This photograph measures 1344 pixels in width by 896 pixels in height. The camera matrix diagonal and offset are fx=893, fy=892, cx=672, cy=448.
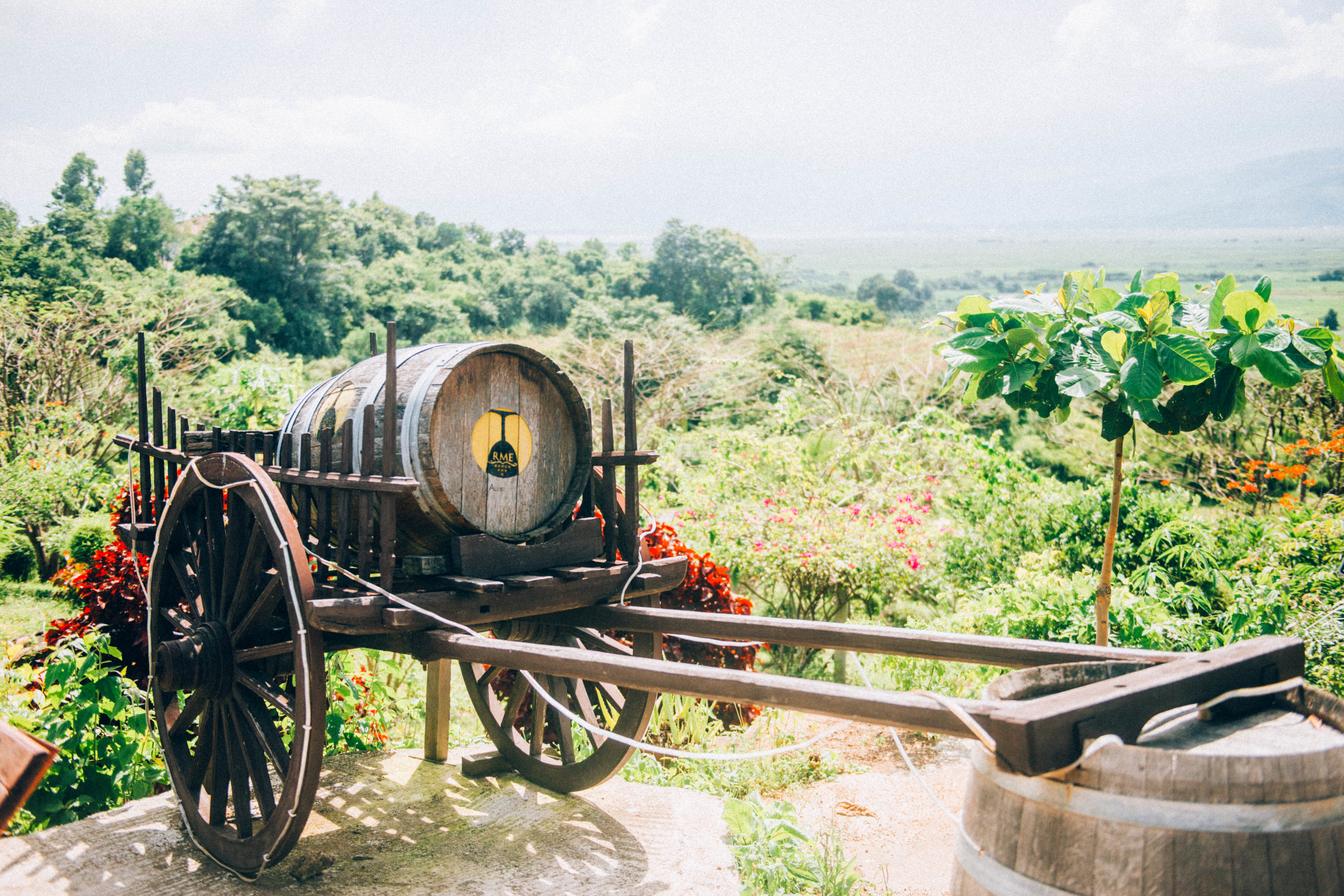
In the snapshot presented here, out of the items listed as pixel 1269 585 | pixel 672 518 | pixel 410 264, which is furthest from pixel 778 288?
pixel 1269 585

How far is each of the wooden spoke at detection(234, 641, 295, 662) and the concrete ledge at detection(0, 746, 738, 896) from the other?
0.74 metres

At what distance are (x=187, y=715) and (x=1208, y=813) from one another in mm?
3232

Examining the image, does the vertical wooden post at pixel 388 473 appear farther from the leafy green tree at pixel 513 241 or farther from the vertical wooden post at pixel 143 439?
the leafy green tree at pixel 513 241

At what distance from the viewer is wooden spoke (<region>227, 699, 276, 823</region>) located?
289cm

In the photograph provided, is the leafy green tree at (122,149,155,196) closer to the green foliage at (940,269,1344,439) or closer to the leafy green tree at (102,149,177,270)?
the leafy green tree at (102,149,177,270)

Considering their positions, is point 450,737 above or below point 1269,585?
below

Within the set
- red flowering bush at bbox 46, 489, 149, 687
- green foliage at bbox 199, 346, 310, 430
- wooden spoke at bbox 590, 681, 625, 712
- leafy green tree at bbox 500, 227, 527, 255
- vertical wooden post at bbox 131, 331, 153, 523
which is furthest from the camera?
leafy green tree at bbox 500, 227, 527, 255

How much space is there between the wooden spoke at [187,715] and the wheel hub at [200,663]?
10 centimetres

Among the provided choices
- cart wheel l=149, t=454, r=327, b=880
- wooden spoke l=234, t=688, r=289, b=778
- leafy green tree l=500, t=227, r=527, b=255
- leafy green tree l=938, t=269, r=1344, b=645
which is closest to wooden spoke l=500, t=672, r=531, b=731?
cart wheel l=149, t=454, r=327, b=880

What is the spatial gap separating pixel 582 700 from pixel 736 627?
120 centimetres

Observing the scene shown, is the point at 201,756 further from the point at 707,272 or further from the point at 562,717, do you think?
the point at 707,272

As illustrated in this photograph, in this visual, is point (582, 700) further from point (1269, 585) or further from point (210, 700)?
point (1269, 585)

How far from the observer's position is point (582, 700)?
3.72m

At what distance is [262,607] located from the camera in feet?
9.60
